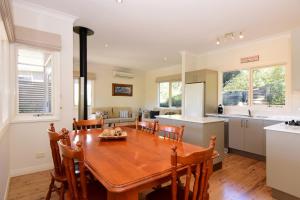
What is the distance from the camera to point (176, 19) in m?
3.03

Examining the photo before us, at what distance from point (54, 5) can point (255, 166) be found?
429 centimetres

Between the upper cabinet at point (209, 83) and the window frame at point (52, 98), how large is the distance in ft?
11.1

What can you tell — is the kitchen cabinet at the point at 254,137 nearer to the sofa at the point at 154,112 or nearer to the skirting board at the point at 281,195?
the skirting board at the point at 281,195

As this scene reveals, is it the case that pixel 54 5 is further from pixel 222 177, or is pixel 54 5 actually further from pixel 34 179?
pixel 222 177

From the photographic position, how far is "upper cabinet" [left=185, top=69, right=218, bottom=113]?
179 inches

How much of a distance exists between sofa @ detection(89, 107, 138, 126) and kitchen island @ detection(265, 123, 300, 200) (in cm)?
494

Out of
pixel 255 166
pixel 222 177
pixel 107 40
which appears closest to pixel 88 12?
pixel 107 40

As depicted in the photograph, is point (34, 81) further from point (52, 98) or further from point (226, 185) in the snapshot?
point (226, 185)

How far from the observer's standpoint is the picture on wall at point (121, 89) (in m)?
7.11

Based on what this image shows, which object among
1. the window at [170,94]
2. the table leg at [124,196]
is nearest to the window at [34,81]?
the table leg at [124,196]

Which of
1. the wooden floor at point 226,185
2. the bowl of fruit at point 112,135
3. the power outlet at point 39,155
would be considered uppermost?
the bowl of fruit at point 112,135

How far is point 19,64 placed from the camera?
8.63 ft

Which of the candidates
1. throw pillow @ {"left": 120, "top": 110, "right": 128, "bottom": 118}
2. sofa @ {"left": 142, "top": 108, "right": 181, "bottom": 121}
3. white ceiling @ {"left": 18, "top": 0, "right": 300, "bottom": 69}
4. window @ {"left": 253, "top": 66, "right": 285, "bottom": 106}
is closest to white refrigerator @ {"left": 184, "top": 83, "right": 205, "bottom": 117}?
white ceiling @ {"left": 18, "top": 0, "right": 300, "bottom": 69}

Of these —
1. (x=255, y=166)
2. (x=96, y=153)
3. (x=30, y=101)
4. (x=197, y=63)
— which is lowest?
(x=255, y=166)
